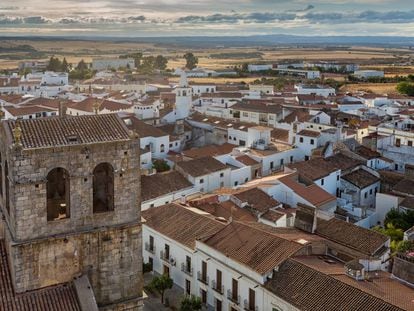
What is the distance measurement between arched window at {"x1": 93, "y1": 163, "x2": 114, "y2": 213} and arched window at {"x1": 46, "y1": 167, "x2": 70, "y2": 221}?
2.84ft

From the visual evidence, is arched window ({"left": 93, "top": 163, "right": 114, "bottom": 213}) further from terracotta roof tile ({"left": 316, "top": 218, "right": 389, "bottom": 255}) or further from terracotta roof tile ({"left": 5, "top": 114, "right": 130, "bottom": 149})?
terracotta roof tile ({"left": 316, "top": 218, "right": 389, "bottom": 255})

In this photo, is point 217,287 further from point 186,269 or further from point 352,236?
point 352,236

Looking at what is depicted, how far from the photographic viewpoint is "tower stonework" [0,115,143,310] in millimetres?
13688

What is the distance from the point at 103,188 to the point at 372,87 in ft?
386

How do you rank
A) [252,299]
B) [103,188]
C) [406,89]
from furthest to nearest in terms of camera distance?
[406,89], [252,299], [103,188]

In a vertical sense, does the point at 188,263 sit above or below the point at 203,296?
above

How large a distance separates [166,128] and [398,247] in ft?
Answer: 129

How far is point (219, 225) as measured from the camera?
28656mm

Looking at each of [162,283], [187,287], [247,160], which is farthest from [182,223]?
[247,160]

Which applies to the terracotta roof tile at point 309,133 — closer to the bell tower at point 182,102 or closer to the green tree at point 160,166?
the green tree at point 160,166

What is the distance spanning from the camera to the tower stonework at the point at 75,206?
Answer: 13.7 metres

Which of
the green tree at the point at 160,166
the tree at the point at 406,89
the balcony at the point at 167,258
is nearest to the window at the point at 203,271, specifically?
the balcony at the point at 167,258

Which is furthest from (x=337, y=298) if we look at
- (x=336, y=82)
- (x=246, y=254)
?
(x=336, y=82)

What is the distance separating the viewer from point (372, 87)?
125188mm
